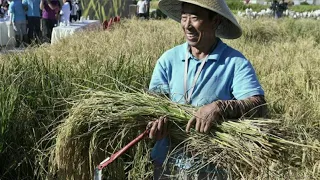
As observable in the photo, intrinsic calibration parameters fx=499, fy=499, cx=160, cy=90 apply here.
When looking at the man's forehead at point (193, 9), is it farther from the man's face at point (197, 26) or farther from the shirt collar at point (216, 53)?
the shirt collar at point (216, 53)

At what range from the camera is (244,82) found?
1.65 m

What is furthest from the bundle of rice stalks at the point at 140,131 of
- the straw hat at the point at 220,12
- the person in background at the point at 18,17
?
the person in background at the point at 18,17

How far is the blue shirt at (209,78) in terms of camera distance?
5.48 feet

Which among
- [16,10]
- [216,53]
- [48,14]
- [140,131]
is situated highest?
[216,53]

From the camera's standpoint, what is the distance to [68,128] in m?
1.80

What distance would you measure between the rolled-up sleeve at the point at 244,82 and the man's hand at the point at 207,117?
0.14 m

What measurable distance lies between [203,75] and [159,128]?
0.25m

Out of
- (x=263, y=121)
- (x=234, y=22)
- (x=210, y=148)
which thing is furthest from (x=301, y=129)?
(x=234, y=22)

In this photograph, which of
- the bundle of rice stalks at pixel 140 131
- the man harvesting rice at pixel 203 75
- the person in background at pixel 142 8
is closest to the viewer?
the bundle of rice stalks at pixel 140 131

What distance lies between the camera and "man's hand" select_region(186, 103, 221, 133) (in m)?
1.54

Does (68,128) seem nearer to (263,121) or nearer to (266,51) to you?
(263,121)

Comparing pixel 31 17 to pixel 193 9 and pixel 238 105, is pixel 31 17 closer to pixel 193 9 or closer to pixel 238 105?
pixel 193 9

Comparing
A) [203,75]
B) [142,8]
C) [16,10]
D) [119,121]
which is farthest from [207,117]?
[142,8]

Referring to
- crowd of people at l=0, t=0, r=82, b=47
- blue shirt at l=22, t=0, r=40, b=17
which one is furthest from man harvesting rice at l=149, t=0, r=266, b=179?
blue shirt at l=22, t=0, r=40, b=17
